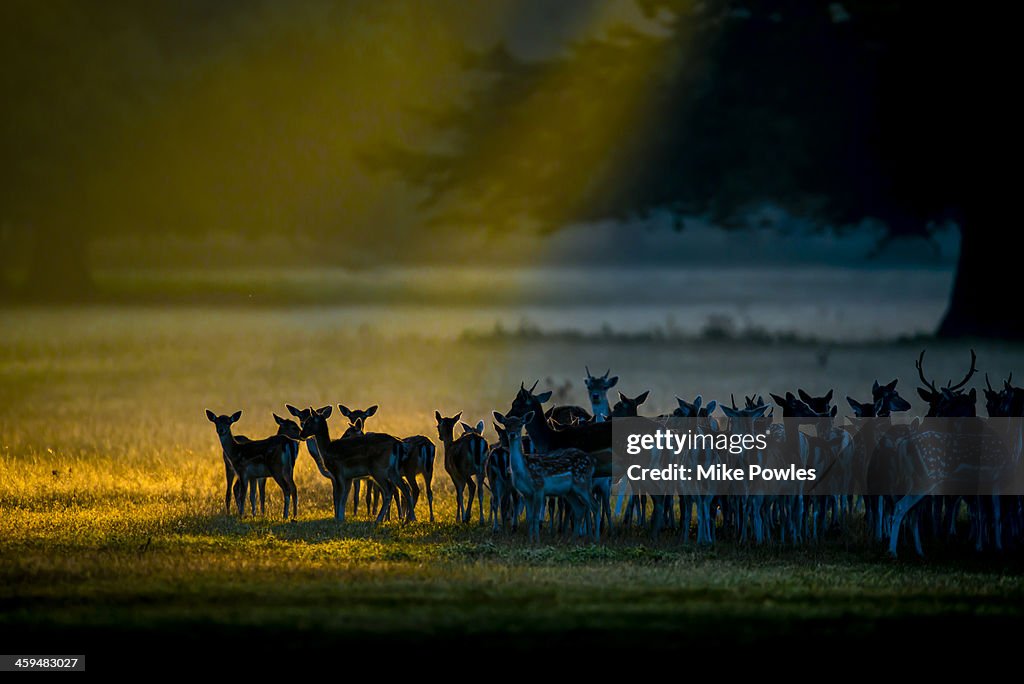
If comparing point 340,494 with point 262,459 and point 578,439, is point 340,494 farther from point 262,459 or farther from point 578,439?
point 578,439

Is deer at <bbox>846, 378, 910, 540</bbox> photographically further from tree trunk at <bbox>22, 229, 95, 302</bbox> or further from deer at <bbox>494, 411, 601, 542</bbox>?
tree trunk at <bbox>22, 229, 95, 302</bbox>

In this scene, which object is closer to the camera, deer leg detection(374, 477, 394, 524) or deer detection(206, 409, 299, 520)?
deer leg detection(374, 477, 394, 524)

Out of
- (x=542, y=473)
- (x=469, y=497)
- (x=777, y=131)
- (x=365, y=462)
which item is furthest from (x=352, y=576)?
(x=777, y=131)

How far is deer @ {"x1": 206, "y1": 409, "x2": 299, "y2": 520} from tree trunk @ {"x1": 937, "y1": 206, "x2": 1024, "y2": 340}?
31466 mm

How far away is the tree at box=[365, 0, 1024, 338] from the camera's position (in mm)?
45406

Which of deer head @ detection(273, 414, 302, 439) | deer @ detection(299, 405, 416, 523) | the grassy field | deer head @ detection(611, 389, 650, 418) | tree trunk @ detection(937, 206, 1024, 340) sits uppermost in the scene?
tree trunk @ detection(937, 206, 1024, 340)

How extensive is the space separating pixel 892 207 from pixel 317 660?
37.0 metres

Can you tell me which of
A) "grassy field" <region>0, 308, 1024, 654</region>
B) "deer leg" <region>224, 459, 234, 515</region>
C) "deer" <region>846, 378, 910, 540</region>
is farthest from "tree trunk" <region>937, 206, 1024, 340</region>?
"deer leg" <region>224, 459, 234, 515</region>

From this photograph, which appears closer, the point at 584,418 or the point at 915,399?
the point at 584,418

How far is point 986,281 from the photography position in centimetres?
4731

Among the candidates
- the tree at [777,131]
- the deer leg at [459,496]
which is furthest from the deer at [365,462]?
the tree at [777,131]

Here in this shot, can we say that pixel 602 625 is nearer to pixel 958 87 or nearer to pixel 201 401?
pixel 201 401

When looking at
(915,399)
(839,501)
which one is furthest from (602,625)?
(915,399)

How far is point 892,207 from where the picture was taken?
4681 centimetres
